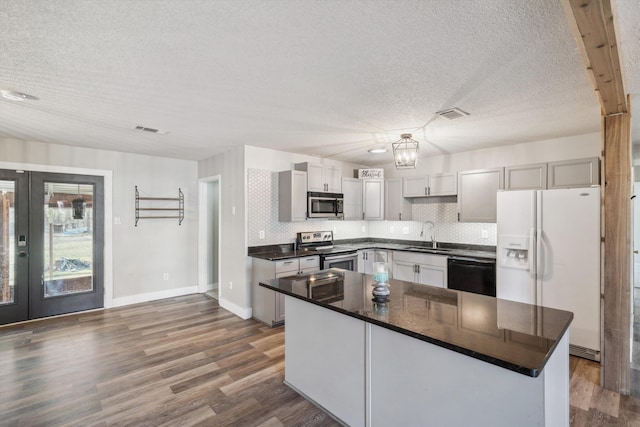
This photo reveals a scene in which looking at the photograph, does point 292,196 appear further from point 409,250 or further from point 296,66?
point 296,66

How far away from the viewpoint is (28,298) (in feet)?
13.7

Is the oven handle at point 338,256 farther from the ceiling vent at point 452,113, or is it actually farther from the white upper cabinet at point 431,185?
the ceiling vent at point 452,113

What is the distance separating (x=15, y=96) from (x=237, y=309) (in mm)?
3320

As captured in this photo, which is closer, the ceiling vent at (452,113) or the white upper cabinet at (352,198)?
the ceiling vent at (452,113)

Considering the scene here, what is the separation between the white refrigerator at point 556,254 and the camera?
10.1ft

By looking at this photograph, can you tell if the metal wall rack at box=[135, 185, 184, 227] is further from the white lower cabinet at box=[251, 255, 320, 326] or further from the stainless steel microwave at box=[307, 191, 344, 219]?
the stainless steel microwave at box=[307, 191, 344, 219]

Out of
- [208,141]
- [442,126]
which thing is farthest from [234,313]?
[442,126]

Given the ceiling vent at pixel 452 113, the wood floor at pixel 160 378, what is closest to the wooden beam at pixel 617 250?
the wood floor at pixel 160 378

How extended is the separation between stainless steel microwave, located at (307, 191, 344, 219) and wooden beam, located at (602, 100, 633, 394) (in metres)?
3.26

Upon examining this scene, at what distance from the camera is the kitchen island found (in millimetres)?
1342

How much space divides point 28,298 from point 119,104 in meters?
3.34

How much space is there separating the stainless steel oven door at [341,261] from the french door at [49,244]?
340 cm

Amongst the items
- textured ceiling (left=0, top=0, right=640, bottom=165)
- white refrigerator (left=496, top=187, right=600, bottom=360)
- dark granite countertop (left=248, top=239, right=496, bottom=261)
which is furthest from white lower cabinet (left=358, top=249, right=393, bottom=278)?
textured ceiling (left=0, top=0, right=640, bottom=165)

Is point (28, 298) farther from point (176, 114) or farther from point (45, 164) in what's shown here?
point (176, 114)
